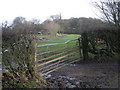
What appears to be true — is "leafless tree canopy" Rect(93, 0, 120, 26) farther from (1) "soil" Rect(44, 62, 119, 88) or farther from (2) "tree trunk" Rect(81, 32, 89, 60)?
(1) "soil" Rect(44, 62, 119, 88)

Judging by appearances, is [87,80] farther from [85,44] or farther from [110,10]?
[110,10]

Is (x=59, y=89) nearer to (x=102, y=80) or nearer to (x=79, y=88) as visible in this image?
(x=79, y=88)

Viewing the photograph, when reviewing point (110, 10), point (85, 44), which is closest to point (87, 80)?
point (85, 44)

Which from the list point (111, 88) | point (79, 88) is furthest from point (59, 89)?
point (111, 88)

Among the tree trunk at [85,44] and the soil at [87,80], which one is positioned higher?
the tree trunk at [85,44]

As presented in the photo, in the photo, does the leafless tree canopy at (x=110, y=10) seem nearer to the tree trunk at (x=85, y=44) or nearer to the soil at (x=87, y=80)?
the tree trunk at (x=85, y=44)

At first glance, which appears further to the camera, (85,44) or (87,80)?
(85,44)

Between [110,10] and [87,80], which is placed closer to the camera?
[87,80]

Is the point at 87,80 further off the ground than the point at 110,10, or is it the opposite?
the point at 110,10

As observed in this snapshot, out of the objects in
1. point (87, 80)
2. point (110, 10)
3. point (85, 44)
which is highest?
point (110, 10)

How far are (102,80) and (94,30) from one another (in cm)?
405

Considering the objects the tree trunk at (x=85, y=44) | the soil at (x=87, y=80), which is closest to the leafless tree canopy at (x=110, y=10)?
the tree trunk at (x=85, y=44)

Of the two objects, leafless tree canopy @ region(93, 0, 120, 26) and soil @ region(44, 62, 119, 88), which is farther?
leafless tree canopy @ region(93, 0, 120, 26)

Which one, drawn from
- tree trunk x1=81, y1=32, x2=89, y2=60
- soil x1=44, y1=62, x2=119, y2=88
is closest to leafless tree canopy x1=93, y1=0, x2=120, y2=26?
tree trunk x1=81, y1=32, x2=89, y2=60
